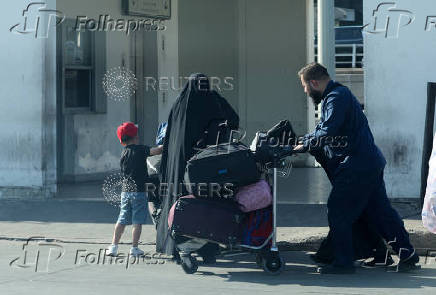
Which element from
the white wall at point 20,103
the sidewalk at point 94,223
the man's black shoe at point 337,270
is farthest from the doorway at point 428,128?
the white wall at point 20,103

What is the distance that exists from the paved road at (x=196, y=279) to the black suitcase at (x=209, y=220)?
36 cm

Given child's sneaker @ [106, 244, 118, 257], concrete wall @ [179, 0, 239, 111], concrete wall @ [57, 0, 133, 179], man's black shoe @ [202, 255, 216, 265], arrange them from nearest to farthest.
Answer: man's black shoe @ [202, 255, 216, 265] → child's sneaker @ [106, 244, 118, 257] → concrete wall @ [57, 0, 133, 179] → concrete wall @ [179, 0, 239, 111]

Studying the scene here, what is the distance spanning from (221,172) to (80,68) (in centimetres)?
675

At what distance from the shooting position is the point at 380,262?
8.18 metres

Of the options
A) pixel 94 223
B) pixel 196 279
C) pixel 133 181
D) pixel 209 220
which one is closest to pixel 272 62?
pixel 94 223

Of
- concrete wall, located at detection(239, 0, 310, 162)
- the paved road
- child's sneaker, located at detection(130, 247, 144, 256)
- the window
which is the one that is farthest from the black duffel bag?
concrete wall, located at detection(239, 0, 310, 162)

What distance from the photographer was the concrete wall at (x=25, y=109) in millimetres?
11891

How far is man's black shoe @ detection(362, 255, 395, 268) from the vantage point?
813 cm

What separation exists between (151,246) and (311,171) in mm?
6216

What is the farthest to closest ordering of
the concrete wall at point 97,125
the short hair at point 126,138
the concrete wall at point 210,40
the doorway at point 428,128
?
the concrete wall at point 210,40 → the concrete wall at point 97,125 → the doorway at point 428,128 → the short hair at point 126,138

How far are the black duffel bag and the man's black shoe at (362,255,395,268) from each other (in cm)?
136

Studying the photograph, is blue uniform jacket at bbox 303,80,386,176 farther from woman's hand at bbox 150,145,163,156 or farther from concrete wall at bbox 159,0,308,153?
concrete wall at bbox 159,0,308,153

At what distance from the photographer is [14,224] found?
34.8 feet

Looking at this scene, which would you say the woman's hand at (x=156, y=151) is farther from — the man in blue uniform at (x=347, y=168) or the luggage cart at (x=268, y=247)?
the man in blue uniform at (x=347, y=168)
